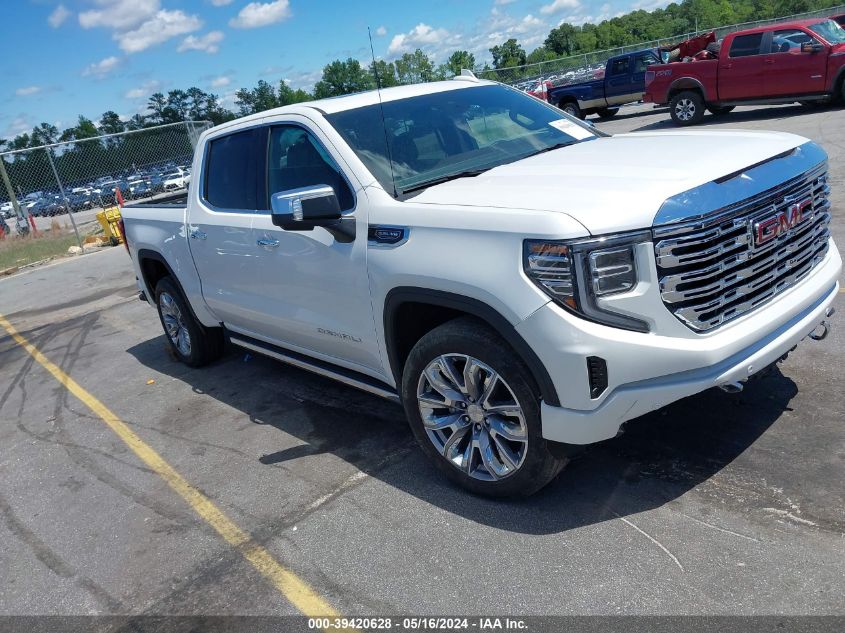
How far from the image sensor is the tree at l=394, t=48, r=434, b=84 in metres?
5.58

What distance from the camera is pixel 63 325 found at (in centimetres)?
967

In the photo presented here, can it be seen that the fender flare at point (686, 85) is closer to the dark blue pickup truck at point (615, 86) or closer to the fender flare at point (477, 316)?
the dark blue pickup truck at point (615, 86)

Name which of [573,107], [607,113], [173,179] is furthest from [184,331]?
[607,113]

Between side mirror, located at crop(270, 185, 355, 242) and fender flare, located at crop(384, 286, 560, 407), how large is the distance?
468 millimetres

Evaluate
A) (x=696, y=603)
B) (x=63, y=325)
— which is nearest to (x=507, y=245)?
(x=696, y=603)

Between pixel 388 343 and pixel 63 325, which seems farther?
pixel 63 325

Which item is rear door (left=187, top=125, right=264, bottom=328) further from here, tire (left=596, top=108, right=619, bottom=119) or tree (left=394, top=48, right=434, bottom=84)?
tire (left=596, top=108, right=619, bottom=119)

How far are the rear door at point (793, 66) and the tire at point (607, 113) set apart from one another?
814cm

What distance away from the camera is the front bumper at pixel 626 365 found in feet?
9.80

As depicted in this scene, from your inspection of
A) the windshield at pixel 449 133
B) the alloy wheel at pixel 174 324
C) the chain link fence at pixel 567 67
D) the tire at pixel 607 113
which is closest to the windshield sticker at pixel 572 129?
the windshield at pixel 449 133

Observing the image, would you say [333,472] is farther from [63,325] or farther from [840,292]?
[63,325]

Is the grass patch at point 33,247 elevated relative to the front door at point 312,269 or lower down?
lower down

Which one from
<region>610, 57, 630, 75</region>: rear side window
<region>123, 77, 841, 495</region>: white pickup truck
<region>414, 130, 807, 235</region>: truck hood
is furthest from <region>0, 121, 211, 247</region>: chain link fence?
<region>414, 130, 807, 235</region>: truck hood

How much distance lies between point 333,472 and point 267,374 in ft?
7.06
